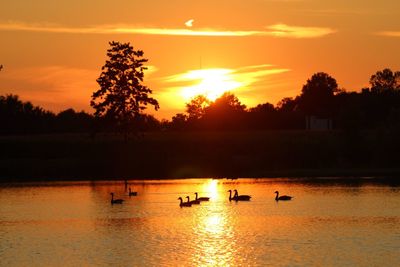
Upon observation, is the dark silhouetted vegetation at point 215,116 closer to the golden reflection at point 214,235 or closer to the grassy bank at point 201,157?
the grassy bank at point 201,157

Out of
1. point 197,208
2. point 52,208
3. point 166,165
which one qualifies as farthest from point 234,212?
point 166,165

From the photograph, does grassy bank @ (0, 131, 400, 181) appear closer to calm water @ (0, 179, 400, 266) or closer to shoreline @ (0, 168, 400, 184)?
shoreline @ (0, 168, 400, 184)

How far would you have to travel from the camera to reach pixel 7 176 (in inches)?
3868

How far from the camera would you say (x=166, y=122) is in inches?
7766

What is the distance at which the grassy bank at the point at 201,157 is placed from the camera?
326ft

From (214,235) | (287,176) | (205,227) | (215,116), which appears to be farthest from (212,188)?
(215,116)

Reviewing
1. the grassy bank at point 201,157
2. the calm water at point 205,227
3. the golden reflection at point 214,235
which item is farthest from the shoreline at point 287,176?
the golden reflection at point 214,235

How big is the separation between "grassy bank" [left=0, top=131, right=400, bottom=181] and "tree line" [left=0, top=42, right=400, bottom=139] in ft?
9.47

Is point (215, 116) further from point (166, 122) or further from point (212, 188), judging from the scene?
point (212, 188)

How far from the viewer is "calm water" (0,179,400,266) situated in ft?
131

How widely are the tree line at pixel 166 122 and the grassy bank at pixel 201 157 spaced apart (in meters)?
2.89

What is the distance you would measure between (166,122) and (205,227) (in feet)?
481

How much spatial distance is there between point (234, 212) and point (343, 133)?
50.4 m

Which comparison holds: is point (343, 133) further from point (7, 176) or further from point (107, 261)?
point (107, 261)
